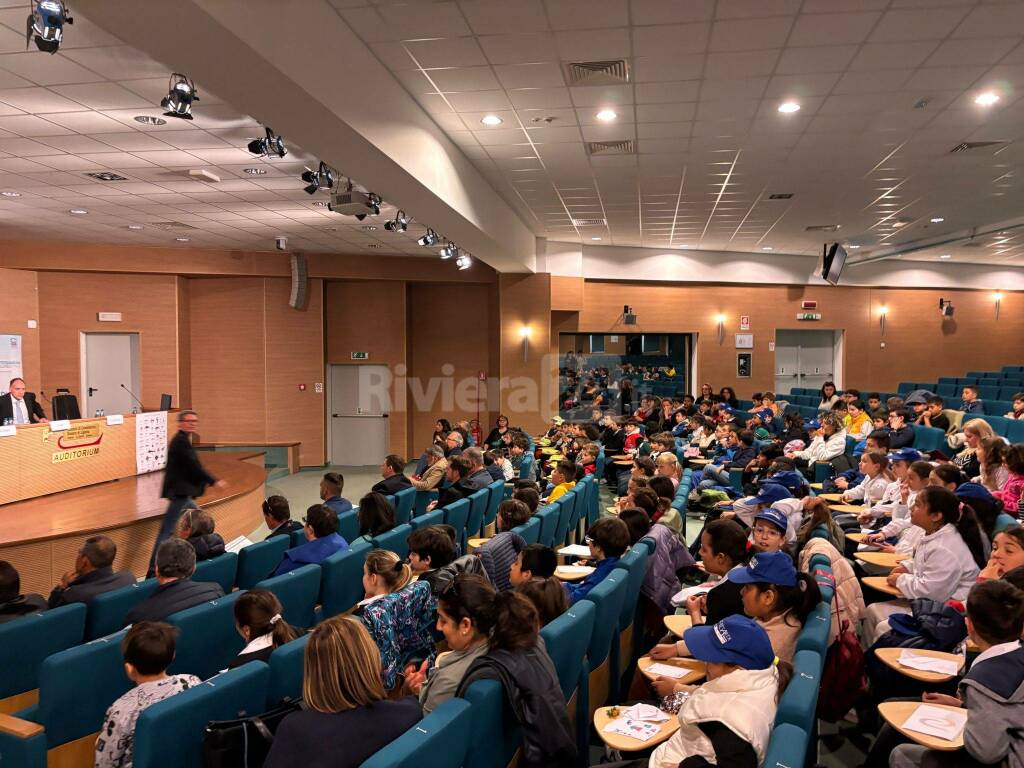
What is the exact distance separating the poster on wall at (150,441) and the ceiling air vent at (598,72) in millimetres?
8032

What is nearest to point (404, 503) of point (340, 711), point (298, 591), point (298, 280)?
point (298, 591)

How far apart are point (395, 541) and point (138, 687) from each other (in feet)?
8.02

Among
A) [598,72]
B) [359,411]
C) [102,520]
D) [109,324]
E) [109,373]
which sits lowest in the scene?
[102,520]

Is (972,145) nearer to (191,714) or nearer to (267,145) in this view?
(267,145)

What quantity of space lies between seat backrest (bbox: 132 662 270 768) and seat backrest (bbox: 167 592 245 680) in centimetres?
95

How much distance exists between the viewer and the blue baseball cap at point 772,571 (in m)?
3.02

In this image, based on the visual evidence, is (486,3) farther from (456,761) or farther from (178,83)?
(456,761)

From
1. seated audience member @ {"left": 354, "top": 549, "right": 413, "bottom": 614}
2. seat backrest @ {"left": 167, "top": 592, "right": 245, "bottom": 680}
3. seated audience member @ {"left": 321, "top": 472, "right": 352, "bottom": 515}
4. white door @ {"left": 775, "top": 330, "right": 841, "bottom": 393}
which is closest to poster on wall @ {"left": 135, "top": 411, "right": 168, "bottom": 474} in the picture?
seated audience member @ {"left": 321, "top": 472, "right": 352, "bottom": 515}

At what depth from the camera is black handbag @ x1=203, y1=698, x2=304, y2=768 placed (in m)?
2.30

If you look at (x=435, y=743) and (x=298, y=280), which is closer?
(x=435, y=743)

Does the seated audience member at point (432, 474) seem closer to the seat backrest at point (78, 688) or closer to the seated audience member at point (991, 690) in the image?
the seat backrest at point (78, 688)

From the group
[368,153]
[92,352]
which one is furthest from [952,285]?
[92,352]

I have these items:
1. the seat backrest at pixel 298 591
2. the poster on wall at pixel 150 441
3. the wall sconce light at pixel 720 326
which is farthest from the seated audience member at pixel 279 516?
the wall sconce light at pixel 720 326

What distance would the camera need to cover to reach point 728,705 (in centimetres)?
227
